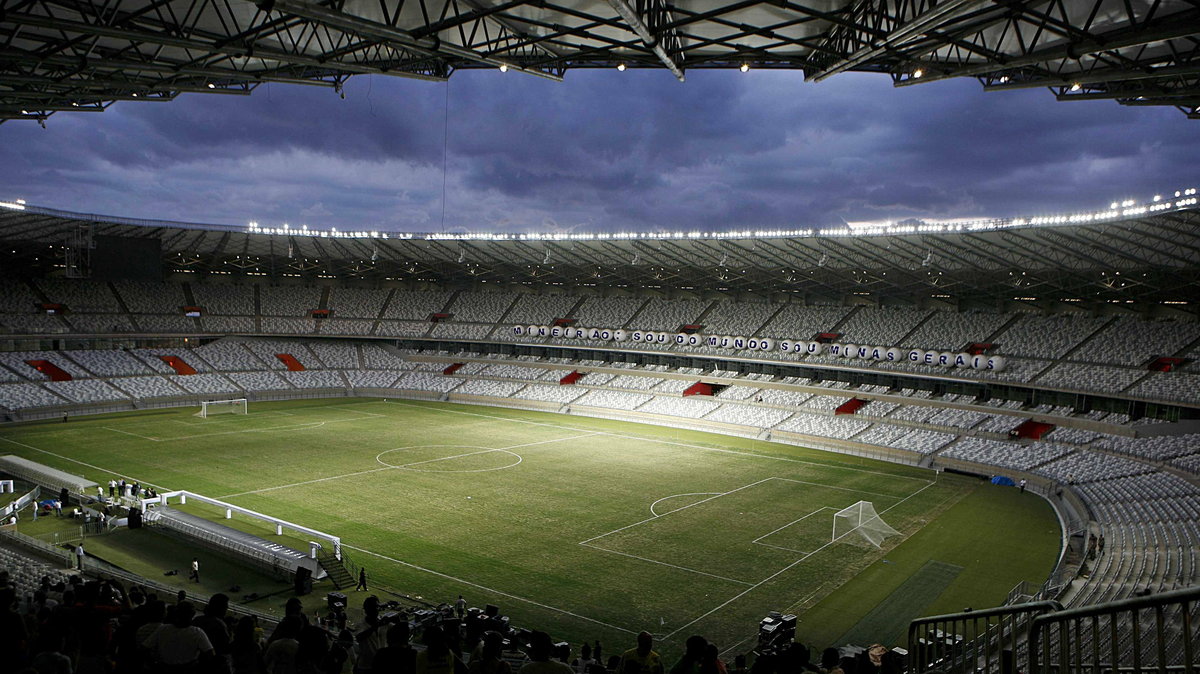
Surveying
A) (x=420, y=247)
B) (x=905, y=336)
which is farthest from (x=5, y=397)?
(x=905, y=336)

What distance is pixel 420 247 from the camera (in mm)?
64750

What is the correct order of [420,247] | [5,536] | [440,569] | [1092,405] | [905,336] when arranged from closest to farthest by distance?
[5,536] → [440,569] → [1092,405] → [905,336] → [420,247]

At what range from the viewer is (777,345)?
5834 centimetres

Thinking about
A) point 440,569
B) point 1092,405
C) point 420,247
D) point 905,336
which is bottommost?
point 440,569

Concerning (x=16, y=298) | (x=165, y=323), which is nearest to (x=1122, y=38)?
(x=165, y=323)

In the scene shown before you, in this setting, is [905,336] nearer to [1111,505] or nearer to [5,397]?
[1111,505]

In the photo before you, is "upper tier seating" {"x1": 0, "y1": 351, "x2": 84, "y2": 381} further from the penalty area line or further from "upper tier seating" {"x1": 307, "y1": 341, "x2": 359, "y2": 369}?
the penalty area line

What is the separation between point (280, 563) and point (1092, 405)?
4401cm

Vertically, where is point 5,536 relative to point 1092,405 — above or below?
below

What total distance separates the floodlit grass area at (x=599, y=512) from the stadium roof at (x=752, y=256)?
13517 millimetres

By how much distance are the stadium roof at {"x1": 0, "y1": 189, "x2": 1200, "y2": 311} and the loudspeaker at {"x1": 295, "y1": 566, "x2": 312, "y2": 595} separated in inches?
1471

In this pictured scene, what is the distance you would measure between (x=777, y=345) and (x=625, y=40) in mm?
43809

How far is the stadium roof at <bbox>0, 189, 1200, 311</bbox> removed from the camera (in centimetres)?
3853

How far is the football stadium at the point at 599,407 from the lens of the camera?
13789 millimetres
